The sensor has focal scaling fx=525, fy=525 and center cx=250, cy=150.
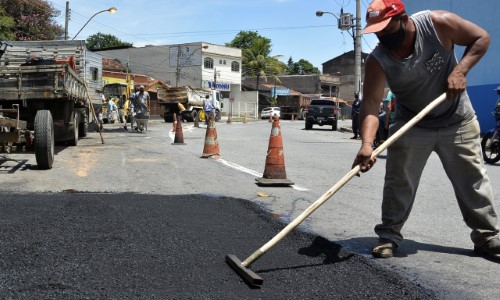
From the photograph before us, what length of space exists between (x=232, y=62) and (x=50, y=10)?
24311 mm

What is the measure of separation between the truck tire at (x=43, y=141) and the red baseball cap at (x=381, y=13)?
6.20m

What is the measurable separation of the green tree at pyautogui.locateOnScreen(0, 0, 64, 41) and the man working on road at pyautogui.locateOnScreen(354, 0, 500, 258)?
118 feet

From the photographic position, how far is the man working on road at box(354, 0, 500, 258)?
12.3 ft

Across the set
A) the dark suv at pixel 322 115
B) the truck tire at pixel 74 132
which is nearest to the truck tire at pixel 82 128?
the truck tire at pixel 74 132

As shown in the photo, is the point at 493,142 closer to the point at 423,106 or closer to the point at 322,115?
the point at 423,106

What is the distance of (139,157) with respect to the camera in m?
10.9

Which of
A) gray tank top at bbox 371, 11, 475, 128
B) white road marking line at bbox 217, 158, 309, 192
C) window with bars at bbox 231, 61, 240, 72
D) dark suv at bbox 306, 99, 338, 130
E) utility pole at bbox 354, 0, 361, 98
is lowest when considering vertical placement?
white road marking line at bbox 217, 158, 309, 192

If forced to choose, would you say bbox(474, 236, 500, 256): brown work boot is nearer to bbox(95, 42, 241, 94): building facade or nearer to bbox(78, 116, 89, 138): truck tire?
bbox(78, 116, 89, 138): truck tire

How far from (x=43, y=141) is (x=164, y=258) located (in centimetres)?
549

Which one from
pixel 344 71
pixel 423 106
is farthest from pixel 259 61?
pixel 423 106

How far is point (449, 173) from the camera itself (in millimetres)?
3971

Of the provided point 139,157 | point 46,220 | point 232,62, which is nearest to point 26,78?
point 139,157

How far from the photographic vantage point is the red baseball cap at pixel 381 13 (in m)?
3.60

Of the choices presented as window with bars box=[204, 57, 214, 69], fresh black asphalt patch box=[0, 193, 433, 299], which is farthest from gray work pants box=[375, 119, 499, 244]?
window with bars box=[204, 57, 214, 69]
